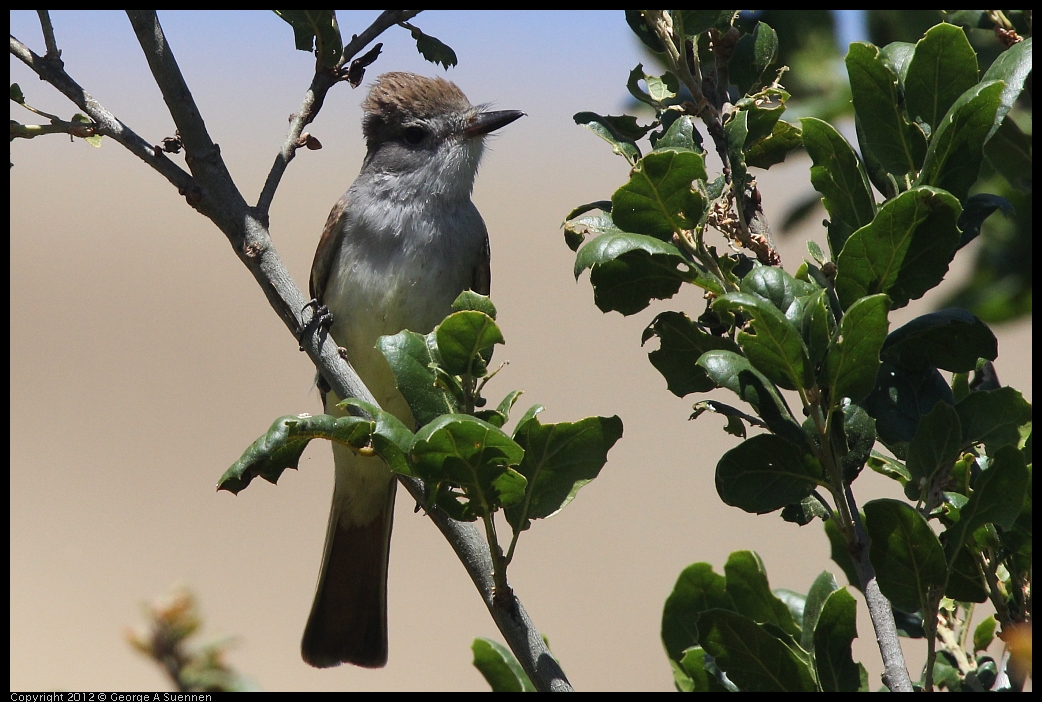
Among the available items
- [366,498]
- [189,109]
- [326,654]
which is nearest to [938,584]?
[189,109]

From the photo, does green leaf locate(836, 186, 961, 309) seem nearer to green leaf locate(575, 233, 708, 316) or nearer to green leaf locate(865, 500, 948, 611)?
green leaf locate(575, 233, 708, 316)

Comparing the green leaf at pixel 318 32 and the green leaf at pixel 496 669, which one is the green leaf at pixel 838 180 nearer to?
the green leaf at pixel 496 669

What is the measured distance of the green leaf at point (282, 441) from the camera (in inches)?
72.2

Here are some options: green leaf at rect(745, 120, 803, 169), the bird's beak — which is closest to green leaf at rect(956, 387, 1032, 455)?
green leaf at rect(745, 120, 803, 169)

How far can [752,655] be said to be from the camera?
5.66 feet

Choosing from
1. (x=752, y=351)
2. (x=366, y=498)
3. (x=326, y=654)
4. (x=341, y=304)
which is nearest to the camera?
(x=752, y=351)

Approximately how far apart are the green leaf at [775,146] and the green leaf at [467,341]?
754mm

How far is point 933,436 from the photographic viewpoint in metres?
1.76

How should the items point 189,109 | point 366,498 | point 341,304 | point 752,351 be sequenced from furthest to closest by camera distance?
point 366,498, point 341,304, point 189,109, point 752,351

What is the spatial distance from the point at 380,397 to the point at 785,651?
3060 millimetres

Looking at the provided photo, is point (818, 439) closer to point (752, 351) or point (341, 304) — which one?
point (752, 351)

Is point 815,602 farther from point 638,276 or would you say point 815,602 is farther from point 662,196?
point 662,196

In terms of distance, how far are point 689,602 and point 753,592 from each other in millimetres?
146
